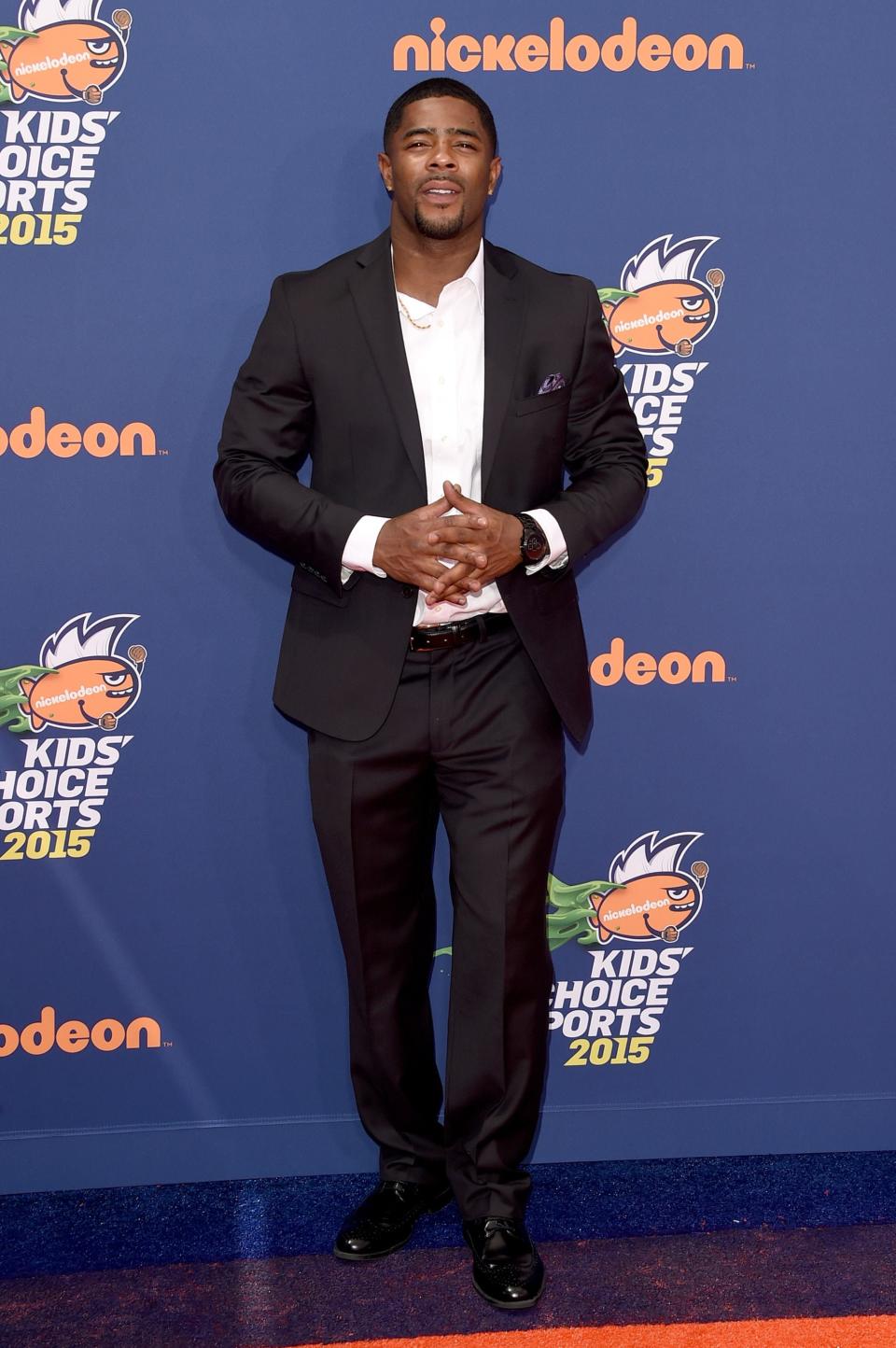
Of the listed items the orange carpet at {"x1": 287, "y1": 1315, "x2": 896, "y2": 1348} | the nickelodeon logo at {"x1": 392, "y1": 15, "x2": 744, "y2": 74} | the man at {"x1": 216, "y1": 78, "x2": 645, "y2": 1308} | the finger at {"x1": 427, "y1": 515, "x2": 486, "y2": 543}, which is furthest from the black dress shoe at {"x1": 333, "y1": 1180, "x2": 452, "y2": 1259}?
the nickelodeon logo at {"x1": 392, "y1": 15, "x2": 744, "y2": 74}

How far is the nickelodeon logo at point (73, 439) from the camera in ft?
8.41

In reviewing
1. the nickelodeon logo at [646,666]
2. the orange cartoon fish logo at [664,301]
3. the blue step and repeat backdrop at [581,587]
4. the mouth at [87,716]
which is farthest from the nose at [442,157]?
the mouth at [87,716]

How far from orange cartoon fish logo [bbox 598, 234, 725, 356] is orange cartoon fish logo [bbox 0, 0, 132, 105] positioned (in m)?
1.03

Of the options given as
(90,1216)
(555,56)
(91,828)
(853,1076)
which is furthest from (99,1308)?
(555,56)

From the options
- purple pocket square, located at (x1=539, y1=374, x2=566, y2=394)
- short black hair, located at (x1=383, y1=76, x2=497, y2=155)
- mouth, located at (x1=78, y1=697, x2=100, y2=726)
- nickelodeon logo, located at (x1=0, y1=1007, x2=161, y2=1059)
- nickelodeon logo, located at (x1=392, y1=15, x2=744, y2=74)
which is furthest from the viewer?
nickelodeon logo, located at (x1=0, y1=1007, x2=161, y2=1059)

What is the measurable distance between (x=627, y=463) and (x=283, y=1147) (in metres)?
1.66

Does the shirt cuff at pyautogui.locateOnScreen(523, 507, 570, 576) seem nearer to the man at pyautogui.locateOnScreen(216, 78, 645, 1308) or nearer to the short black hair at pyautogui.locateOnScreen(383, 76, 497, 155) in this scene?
the man at pyautogui.locateOnScreen(216, 78, 645, 1308)

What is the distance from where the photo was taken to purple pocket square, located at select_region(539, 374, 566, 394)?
7.69ft

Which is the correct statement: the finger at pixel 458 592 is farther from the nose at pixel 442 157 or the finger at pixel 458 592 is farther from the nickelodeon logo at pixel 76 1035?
the nickelodeon logo at pixel 76 1035

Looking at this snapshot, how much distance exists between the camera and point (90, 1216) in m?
2.74

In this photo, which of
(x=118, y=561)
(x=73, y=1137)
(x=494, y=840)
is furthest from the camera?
(x=73, y=1137)

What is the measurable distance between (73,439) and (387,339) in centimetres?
70

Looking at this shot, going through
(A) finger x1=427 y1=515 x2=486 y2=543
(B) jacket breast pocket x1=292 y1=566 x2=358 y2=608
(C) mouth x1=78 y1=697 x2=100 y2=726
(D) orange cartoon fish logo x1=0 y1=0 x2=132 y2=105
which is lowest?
(C) mouth x1=78 y1=697 x2=100 y2=726

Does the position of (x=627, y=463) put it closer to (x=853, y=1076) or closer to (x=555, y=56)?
(x=555, y=56)
